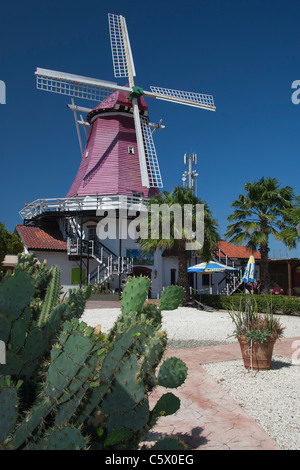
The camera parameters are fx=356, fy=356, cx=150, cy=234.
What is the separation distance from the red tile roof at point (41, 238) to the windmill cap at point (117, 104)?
34.1 ft

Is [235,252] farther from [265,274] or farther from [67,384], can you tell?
[67,384]

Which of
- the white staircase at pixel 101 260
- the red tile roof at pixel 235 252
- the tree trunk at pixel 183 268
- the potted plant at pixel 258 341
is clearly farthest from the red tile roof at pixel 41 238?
the potted plant at pixel 258 341

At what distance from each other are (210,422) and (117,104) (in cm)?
2738

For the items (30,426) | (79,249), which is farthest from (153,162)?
(30,426)

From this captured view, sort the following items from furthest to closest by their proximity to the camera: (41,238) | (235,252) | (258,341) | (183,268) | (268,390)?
(235,252)
(41,238)
(183,268)
(258,341)
(268,390)

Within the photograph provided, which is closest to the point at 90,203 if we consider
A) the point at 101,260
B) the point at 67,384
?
the point at 101,260

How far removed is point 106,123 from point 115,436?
28530 mm

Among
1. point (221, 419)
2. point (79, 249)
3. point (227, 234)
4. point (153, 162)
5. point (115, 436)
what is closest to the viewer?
point (115, 436)

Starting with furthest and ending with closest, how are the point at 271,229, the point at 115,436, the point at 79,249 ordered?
the point at 79,249, the point at 271,229, the point at 115,436

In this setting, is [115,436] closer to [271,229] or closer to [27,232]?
[271,229]

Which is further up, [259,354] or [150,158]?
[150,158]

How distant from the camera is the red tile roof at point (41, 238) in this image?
24.8 m

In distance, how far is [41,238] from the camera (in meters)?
26.0

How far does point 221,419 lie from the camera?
169 inches
